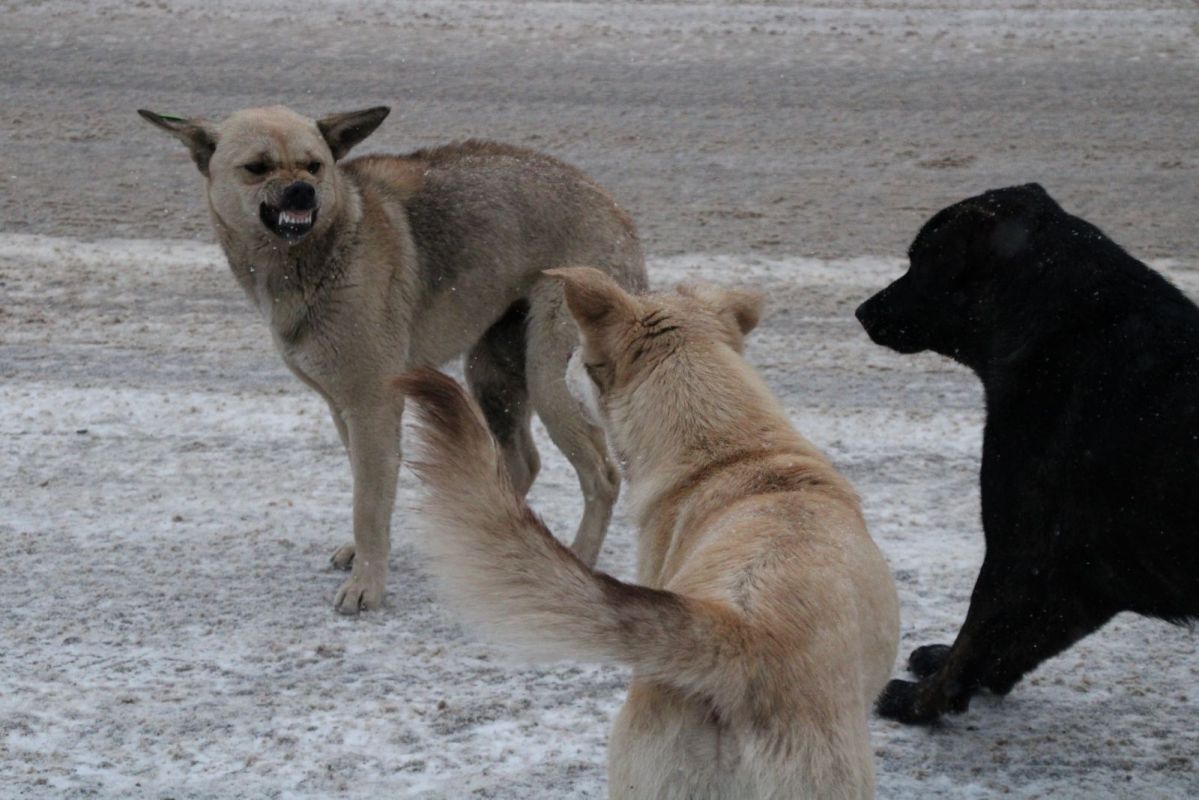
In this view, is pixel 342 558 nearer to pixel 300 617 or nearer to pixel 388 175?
pixel 300 617

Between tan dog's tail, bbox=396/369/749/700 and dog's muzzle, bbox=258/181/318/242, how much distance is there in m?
2.50

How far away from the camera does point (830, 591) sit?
313 cm

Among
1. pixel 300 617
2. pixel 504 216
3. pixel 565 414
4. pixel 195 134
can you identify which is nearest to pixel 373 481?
pixel 300 617

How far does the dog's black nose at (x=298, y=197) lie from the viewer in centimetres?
527

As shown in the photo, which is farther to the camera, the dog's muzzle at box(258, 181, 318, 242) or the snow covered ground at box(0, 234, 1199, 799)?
the dog's muzzle at box(258, 181, 318, 242)

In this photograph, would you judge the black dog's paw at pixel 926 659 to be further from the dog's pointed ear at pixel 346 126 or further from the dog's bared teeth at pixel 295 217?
the dog's pointed ear at pixel 346 126

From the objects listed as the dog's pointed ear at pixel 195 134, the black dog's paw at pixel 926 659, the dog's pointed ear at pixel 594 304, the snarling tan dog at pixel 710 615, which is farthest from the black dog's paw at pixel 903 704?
the dog's pointed ear at pixel 195 134

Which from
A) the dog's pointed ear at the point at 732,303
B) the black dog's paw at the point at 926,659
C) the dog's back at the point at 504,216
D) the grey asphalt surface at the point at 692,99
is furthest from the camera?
the grey asphalt surface at the point at 692,99

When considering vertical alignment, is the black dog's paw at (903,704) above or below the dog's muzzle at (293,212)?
below

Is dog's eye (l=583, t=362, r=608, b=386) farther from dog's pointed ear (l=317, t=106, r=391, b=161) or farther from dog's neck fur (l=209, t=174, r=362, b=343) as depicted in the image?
dog's pointed ear (l=317, t=106, r=391, b=161)

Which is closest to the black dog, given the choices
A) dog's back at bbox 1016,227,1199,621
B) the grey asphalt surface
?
dog's back at bbox 1016,227,1199,621

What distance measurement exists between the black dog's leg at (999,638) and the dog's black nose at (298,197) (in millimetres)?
2812

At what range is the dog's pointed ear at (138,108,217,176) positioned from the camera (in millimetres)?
5465

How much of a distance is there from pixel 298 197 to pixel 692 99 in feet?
26.2
